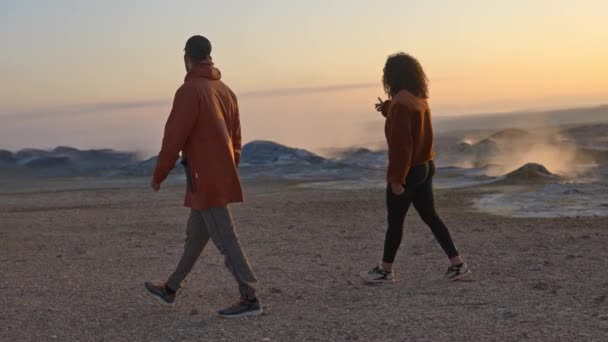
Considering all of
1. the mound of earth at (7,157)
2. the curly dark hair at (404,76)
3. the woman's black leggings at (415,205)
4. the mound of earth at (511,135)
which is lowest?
the mound of earth at (7,157)

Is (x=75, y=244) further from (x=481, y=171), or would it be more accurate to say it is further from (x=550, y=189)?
(x=481, y=171)

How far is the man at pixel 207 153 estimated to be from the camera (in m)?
5.87

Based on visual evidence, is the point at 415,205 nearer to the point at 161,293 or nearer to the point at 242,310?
the point at 242,310

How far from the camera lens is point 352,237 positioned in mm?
11516

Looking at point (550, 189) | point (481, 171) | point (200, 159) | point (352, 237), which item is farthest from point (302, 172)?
point (200, 159)

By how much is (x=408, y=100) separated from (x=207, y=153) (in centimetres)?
184

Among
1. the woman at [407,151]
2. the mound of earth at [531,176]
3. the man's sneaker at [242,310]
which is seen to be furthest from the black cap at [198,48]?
the mound of earth at [531,176]

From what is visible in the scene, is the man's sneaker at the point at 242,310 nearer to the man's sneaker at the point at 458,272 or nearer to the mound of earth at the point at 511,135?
the man's sneaker at the point at 458,272

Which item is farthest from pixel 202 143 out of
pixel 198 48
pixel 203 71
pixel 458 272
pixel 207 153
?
pixel 458 272

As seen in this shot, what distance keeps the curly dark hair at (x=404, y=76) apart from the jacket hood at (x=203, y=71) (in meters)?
1.70

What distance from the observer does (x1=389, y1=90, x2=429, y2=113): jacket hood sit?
6.88m

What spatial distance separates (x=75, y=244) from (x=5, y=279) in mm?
3082

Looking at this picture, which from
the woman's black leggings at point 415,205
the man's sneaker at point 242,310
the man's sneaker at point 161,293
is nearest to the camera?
the man's sneaker at point 242,310

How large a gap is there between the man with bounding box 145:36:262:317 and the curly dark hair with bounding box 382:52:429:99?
1.56 meters
